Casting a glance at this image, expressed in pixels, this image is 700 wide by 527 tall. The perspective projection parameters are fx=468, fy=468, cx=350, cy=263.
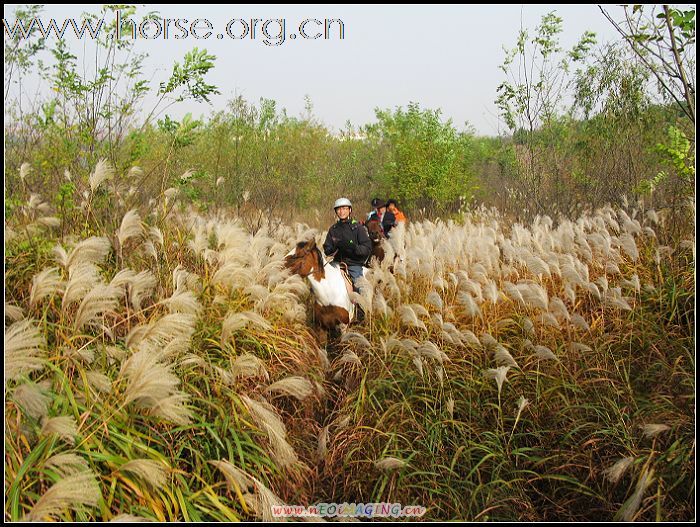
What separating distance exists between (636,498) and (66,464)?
131 inches

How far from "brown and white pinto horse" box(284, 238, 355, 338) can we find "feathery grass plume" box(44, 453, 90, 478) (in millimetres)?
3403

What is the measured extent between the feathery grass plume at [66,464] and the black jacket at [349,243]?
448cm

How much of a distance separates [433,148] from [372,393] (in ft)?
62.3

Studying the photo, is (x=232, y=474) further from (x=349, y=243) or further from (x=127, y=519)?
(x=349, y=243)

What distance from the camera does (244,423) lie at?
11.9ft

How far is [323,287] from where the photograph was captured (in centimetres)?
584

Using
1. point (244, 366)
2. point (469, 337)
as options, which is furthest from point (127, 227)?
point (469, 337)

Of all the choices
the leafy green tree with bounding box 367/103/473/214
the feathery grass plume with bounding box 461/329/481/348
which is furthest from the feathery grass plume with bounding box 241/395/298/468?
the leafy green tree with bounding box 367/103/473/214

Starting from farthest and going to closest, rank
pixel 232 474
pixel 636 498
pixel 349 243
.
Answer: pixel 349 243
pixel 232 474
pixel 636 498

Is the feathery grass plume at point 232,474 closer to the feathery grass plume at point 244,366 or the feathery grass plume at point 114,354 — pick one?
the feathery grass plume at point 244,366

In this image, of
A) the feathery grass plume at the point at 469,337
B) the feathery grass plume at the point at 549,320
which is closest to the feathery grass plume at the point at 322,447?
the feathery grass plume at the point at 469,337

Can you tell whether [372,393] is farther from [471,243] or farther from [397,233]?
[471,243]

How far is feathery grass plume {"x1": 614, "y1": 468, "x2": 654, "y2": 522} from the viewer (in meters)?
2.81

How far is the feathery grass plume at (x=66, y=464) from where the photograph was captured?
2393 mm
